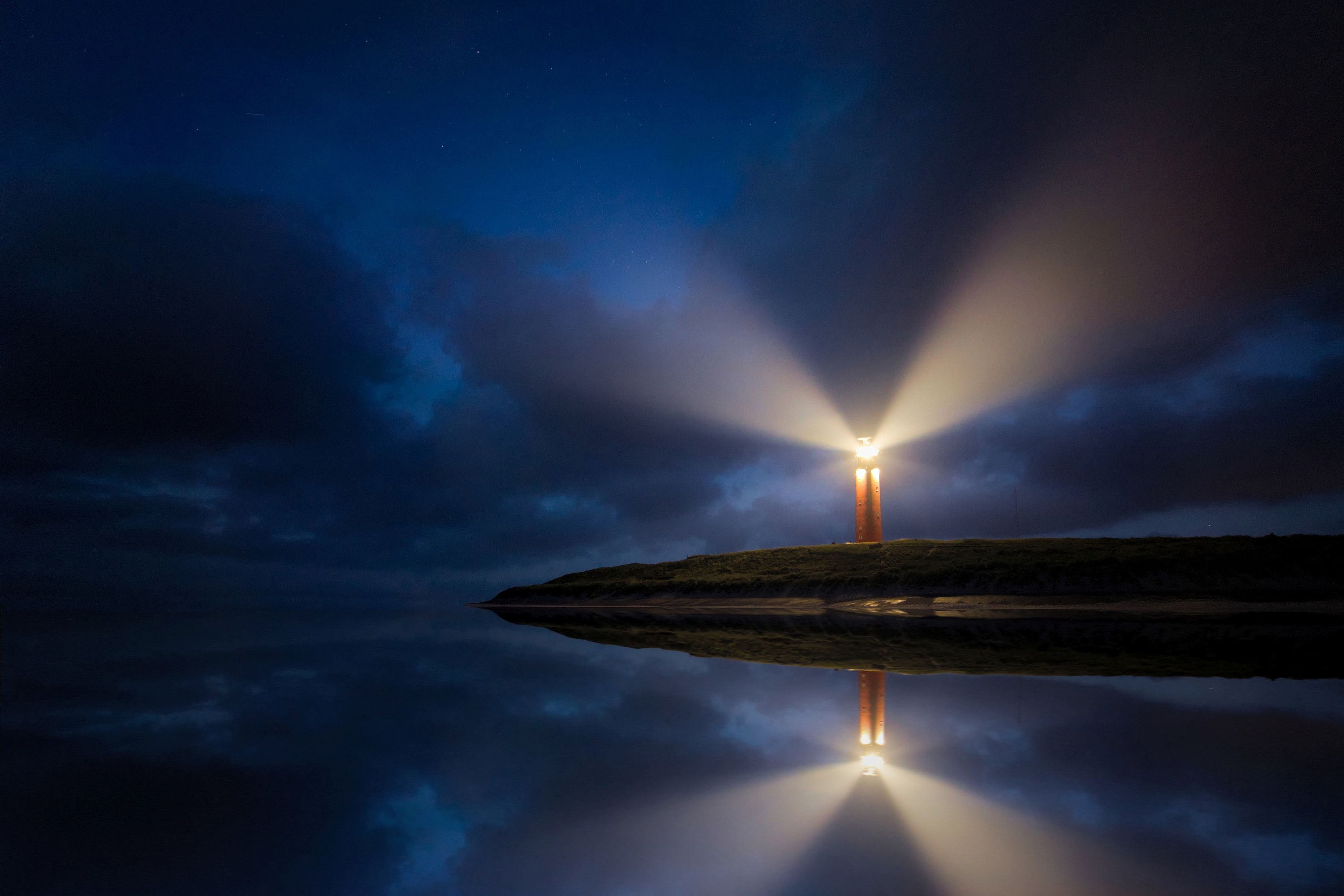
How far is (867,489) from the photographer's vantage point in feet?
206

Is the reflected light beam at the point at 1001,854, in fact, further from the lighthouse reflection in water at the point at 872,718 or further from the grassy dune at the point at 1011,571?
the grassy dune at the point at 1011,571

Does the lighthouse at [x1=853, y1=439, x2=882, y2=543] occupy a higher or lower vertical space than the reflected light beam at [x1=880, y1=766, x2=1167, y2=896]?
higher

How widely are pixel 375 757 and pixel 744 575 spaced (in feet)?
165

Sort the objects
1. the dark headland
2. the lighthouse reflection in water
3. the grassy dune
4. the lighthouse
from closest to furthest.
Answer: the lighthouse reflection in water < the dark headland < the grassy dune < the lighthouse

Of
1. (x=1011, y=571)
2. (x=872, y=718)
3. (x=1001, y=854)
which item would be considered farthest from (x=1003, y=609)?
(x=1001, y=854)

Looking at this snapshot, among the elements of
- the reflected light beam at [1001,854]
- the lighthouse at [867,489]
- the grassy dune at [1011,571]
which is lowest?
the reflected light beam at [1001,854]

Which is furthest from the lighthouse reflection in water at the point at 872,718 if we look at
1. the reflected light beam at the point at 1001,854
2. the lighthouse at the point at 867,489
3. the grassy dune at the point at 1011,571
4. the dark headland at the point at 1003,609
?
the lighthouse at the point at 867,489

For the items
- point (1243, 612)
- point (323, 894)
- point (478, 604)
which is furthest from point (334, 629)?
point (478, 604)

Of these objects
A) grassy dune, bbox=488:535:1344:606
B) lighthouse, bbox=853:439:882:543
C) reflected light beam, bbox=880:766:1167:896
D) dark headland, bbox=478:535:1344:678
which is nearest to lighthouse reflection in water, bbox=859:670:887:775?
reflected light beam, bbox=880:766:1167:896

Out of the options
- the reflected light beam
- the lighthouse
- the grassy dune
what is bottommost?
the reflected light beam

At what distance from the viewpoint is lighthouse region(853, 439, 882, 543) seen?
6219cm

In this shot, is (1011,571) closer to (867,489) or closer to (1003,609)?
(1003,609)

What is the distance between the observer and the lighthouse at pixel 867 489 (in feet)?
204

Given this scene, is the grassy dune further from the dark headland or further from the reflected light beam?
the reflected light beam
